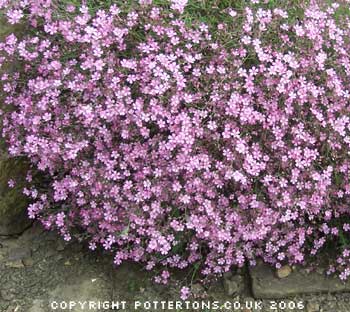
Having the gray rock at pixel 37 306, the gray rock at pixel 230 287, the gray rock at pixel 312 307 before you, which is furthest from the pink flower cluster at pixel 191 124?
the gray rock at pixel 37 306

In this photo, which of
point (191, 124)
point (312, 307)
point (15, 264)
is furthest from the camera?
point (15, 264)

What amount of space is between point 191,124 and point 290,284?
1.16 metres

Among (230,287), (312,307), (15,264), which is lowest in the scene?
(312,307)

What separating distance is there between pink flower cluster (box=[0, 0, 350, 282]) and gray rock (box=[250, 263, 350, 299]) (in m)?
0.20

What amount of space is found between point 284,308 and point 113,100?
153 centimetres

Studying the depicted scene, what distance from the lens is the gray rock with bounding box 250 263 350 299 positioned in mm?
3166

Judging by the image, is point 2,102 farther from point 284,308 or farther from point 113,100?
point 284,308

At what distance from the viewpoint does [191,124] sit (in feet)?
9.05

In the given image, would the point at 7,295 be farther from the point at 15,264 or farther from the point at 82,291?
the point at 82,291

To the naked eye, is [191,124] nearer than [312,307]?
Yes

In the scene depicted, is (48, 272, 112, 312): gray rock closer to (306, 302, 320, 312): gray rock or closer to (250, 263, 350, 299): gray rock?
(250, 263, 350, 299): gray rock

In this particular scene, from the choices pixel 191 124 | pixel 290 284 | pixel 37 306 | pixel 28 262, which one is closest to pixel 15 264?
pixel 28 262

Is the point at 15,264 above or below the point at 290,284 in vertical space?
above

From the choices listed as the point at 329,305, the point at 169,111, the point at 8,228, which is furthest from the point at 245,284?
the point at 8,228
